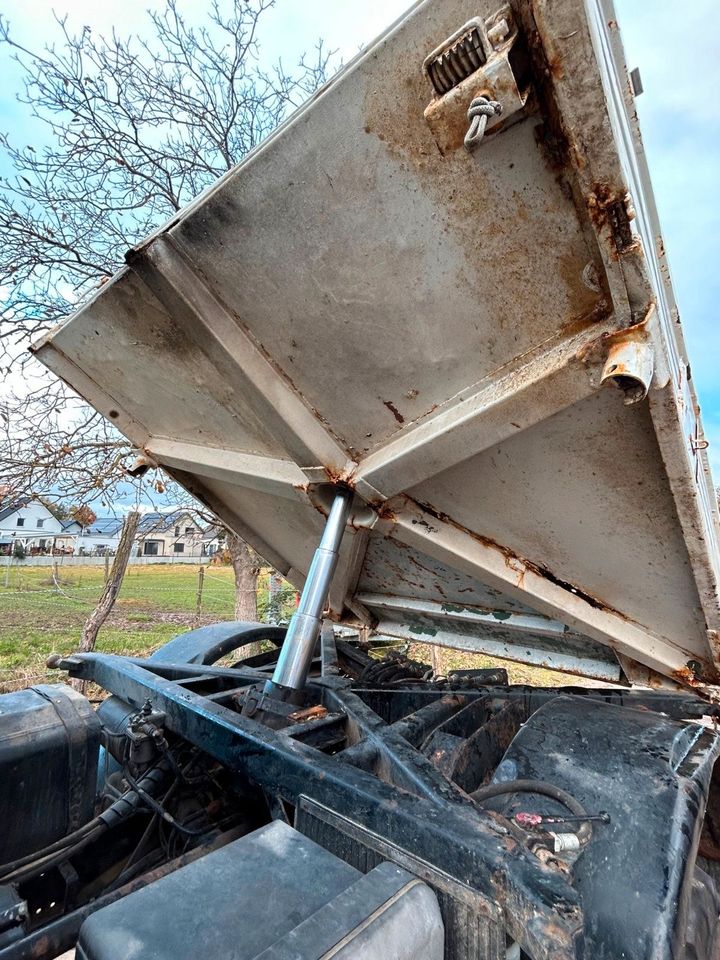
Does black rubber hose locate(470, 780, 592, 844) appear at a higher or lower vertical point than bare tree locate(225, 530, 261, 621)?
lower

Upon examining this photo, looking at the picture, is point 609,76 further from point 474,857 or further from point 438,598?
point 438,598

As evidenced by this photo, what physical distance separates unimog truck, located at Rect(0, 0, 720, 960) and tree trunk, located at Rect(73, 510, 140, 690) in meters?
4.09

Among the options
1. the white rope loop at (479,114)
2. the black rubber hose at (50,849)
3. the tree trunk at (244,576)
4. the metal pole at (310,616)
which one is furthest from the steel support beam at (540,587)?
the tree trunk at (244,576)

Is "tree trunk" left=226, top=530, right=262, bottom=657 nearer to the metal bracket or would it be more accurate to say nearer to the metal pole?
the metal pole

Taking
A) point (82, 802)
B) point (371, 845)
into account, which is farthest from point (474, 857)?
point (82, 802)

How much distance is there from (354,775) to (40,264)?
6.96m

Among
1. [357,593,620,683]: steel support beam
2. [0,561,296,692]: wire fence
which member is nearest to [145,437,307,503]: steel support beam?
[357,593,620,683]: steel support beam

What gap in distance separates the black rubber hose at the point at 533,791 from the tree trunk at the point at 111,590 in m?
5.37

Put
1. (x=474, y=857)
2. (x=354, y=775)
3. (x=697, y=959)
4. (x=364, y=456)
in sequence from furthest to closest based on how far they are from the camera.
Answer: (x=364, y=456) < (x=697, y=959) < (x=354, y=775) < (x=474, y=857)

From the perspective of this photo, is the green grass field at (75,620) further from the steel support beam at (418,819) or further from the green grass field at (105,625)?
the steel support beam at (418,819)

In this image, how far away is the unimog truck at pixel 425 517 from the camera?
1.01m

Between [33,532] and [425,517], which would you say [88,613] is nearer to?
[425,517]

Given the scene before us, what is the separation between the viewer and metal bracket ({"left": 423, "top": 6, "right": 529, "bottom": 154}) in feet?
3.31

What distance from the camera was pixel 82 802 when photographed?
5.97 feet
